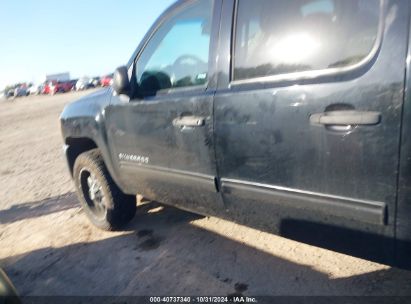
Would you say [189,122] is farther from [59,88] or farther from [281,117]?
[59,88]

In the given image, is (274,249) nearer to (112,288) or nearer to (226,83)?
(112,288)

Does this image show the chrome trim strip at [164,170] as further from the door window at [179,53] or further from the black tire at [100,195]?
the door window at [179,53]

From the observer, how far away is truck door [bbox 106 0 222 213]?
2512 mm

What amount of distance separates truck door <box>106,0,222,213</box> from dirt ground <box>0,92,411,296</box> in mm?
543

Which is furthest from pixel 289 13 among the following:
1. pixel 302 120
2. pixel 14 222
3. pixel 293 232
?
pixel 14 222

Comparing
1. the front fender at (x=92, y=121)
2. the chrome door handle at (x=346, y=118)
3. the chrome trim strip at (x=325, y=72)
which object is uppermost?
the chrome trim strip at (x=325, y=72)

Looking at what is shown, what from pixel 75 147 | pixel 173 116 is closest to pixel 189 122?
pixel 173 116

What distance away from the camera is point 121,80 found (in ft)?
9.64

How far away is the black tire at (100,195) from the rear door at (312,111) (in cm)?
158

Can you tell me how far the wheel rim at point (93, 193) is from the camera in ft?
12.9

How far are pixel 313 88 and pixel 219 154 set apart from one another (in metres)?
0.75

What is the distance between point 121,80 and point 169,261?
150 cm

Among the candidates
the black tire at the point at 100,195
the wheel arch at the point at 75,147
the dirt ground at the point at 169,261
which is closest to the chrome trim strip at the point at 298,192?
the dirt ground at the point at 169,261

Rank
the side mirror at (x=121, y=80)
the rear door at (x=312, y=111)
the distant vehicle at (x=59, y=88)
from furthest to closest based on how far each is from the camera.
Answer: the distant vehicle at (x=59, y=88) → the side mirror at (x=121, y=80) → the rear door at (x=312, y=111)
